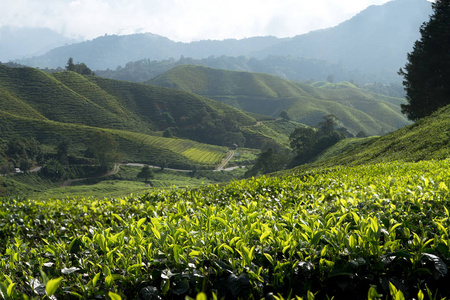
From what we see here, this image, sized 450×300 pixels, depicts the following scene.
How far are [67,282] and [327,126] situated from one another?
75758 millimetres

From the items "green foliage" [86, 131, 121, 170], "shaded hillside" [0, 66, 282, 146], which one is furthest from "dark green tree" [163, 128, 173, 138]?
"green foliage" [86, 131, 121, 170]

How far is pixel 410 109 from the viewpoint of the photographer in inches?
1423

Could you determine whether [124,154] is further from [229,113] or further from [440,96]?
[440,96]

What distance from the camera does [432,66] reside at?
3184cm

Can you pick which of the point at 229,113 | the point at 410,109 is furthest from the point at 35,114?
the point at 410,109

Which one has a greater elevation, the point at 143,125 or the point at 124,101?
the point at 124,101

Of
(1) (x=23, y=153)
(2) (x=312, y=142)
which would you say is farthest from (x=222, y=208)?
(1) (x=23, y=153)

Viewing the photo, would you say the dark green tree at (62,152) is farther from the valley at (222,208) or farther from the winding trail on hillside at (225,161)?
the winding trail on hillside at (225,161)

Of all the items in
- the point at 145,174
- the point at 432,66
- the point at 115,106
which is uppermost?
the point at 115,106

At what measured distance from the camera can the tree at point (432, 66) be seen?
30594 millimetres

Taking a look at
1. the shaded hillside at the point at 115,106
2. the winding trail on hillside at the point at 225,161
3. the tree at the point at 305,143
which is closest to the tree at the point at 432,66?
the tree at the point at 305,143

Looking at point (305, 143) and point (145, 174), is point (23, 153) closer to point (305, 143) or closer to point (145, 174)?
point (145, 174)

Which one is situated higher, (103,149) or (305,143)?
(305,143)

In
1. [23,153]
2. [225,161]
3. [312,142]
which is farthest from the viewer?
[225,161]
